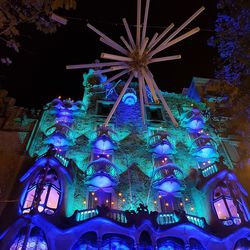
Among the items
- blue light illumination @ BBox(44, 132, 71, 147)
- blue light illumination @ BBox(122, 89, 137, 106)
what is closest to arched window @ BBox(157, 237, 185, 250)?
blue light illumination @ BBox(44, 132, 71, 147)

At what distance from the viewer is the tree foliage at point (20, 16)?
10602 mm

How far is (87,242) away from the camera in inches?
535

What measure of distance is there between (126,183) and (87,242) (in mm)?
5076

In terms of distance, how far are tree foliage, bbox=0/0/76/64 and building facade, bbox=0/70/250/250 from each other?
7.47m

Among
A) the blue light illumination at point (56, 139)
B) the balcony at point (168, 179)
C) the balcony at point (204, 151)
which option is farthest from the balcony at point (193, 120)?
the blue light illumination at point (56, 139)

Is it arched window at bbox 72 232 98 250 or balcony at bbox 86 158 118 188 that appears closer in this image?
arched window at bbox 72 232 98 250

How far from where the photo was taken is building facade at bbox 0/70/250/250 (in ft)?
44.8

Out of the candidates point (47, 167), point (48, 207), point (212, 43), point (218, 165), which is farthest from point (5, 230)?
point (212, 43)

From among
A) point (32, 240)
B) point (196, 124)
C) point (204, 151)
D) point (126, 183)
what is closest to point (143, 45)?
point (32, 240)

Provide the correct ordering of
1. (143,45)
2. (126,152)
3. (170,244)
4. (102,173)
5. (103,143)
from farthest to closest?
(126,152)
(103,143)
(102,173)
(170,244)
(143,45)

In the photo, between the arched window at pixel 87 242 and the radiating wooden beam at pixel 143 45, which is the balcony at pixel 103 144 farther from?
the radiating wooden beam at pixel 143 45

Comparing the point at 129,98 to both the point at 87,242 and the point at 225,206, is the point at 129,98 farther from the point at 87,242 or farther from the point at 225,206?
the point at 87,242

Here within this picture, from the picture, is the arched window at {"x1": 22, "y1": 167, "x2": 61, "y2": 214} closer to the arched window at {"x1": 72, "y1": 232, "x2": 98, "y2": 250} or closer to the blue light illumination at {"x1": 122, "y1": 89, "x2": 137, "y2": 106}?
the arched window at {"x1": 72, "y1": 232, "x2": 98, "y2": 250}

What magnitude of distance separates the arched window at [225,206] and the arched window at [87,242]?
702cm
